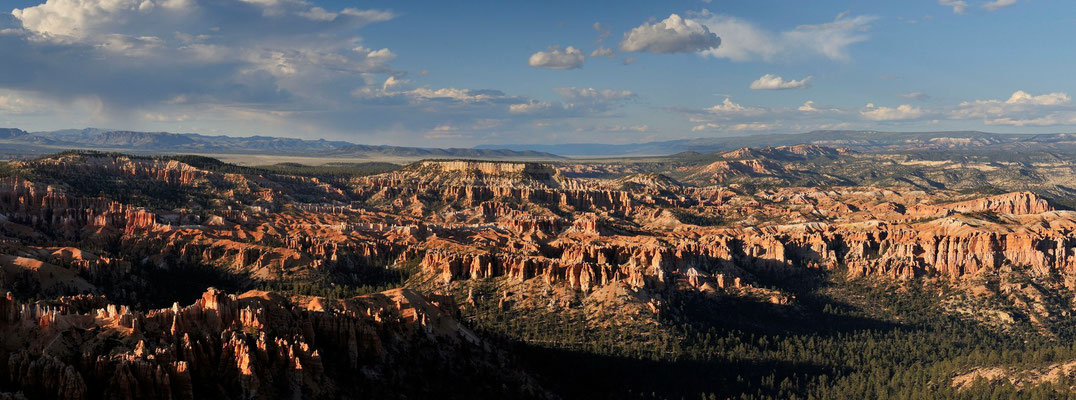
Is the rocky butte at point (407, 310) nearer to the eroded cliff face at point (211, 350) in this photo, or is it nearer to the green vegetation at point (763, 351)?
the eroded cliff face at point (211, 350)

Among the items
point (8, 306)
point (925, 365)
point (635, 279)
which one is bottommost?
point (925, 365)

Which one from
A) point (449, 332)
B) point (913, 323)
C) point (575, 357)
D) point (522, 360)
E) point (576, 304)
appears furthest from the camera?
point (913, 323)

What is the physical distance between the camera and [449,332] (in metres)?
97.2

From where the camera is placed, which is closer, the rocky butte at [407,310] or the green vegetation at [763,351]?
the rocky butte at [407,310]

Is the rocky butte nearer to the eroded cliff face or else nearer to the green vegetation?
the eroded cliff face

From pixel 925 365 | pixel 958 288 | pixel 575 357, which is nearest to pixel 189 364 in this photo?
pixel 575 357

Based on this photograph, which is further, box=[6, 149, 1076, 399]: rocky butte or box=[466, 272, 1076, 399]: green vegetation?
box=[466, 272, 1076, 399]: green vegetation

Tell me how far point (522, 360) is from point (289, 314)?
126 feet

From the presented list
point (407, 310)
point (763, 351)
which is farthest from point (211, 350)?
point (763, 351)

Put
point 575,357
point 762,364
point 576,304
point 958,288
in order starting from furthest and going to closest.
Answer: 1. point 958,288
2. point 576,304
3. point 762,364
4. point 575,357

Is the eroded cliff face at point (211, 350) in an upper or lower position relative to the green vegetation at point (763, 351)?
upper

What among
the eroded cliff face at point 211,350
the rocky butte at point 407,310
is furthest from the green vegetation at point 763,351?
the eroded cliff face at point 211,350

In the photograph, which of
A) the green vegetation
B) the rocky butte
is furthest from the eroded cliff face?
the green vegetation

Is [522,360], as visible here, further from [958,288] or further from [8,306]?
[958,288]
